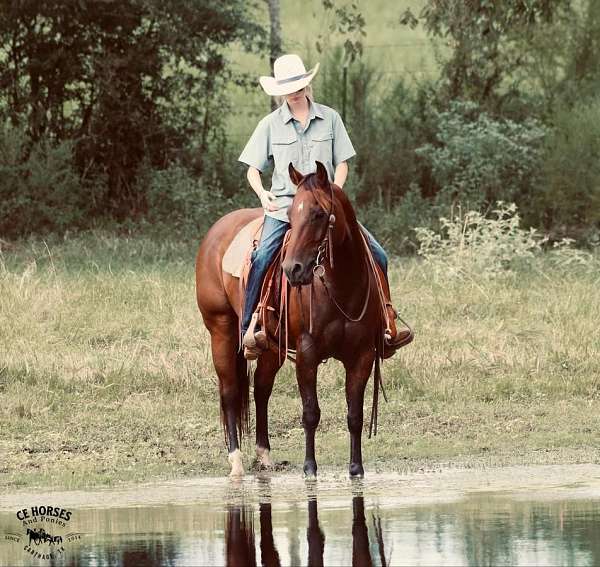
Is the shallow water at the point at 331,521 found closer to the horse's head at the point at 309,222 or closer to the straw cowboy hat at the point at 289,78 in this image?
the horse's head at the point at 309,222

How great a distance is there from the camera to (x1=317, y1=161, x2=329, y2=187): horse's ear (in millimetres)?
9391

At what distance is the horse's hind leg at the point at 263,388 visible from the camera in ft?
35.7

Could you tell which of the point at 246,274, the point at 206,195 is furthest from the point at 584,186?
the point at 246,274

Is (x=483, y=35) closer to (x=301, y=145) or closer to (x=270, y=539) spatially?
(x=301, y=145)

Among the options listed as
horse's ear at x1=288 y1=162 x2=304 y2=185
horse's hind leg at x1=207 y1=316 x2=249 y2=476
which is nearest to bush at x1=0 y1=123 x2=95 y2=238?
horse's hind leg at x1=207 y1=316 x2=249 y2=476

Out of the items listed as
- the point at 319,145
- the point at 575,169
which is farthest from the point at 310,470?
the point at 575,169

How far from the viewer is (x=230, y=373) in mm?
11141

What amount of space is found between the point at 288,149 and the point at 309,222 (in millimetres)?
993

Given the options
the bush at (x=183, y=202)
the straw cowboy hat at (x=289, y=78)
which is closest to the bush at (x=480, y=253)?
the bush at (x=183, y=202)

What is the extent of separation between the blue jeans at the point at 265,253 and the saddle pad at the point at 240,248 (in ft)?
1.26

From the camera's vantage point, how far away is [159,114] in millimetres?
25578

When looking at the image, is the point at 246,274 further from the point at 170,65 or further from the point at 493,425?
the point at 170,65

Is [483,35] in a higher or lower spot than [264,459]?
higher

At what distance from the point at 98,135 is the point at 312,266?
16.4 m
